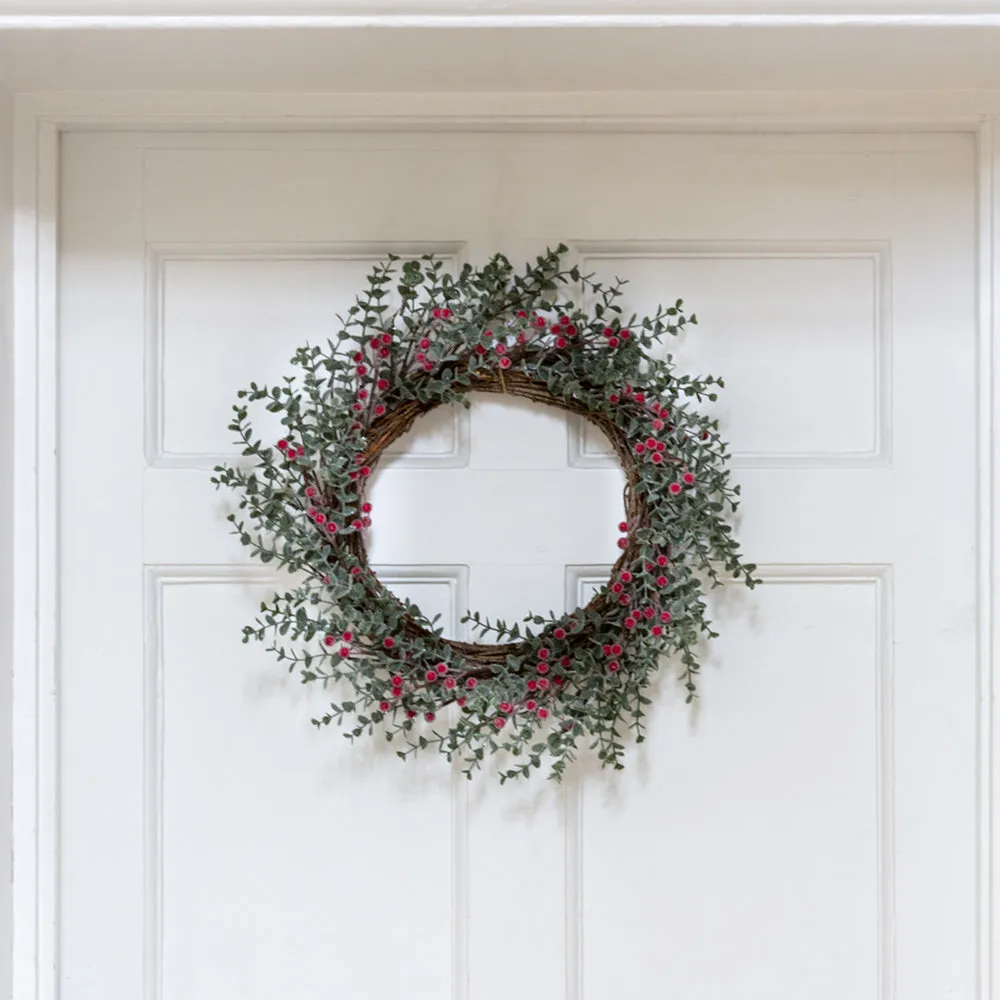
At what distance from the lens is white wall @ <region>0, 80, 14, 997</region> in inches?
37.3

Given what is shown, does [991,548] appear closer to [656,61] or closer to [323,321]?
[656,61]

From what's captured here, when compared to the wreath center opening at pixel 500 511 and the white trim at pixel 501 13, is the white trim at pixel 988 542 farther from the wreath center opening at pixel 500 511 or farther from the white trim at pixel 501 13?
the wreath center opening at pixel 500 511

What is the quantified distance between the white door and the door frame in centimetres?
2

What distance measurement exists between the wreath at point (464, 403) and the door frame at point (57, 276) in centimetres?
19

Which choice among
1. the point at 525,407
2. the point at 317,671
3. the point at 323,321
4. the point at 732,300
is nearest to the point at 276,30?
the point at 323,321

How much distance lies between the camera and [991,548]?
3.23 feet

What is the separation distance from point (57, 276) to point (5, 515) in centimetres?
30

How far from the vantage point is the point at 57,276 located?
990mm

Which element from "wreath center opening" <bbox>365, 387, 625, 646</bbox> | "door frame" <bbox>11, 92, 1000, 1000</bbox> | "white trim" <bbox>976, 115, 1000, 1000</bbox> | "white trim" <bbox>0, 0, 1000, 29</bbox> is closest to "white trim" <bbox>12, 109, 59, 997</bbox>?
"door frame" <bbox>11, 92, 1000, 1000</bbox>

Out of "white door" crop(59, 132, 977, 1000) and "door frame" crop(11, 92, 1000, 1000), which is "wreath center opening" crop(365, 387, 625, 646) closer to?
"white door" crop(59, 132, 977, 1000)

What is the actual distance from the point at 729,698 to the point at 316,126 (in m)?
0.87

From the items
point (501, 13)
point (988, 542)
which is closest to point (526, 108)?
point (501, 13)

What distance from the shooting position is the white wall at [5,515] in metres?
0.95

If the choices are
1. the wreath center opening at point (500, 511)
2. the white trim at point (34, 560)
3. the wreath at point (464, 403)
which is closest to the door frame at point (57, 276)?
the white trim at point (34, 560)
